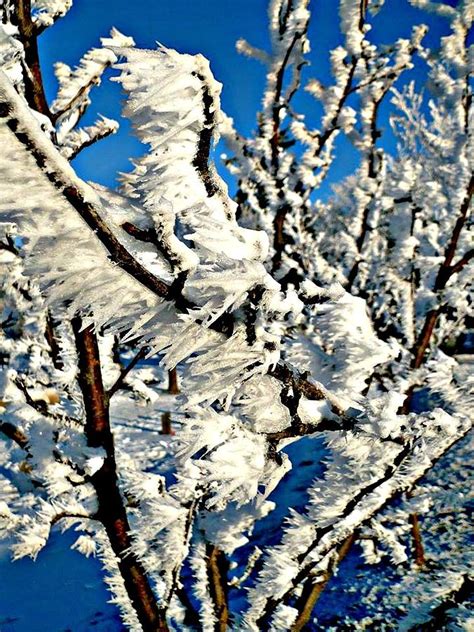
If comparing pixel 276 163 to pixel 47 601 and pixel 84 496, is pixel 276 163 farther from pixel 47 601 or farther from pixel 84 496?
pixel 47 601

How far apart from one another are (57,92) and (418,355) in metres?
2.39

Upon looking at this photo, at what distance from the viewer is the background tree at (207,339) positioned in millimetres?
578

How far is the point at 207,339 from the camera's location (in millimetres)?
659

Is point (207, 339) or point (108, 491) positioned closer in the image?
point (207, 339)

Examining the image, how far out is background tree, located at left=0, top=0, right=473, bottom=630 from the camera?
0.58 m

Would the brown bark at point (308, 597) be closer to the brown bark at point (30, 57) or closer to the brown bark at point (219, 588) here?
the brown bark at point (219, 588)

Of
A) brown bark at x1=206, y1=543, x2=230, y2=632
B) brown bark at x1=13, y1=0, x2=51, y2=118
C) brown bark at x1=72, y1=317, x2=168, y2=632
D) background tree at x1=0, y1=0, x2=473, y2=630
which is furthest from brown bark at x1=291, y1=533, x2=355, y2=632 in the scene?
brown bark at x1=13, y1=0, x2=51, y2=118

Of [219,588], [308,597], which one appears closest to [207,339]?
[308,597]

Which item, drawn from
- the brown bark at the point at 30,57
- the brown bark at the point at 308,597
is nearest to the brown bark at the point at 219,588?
the brown bark at the point at 308,597

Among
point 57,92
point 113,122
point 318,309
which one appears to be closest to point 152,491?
point 318,309

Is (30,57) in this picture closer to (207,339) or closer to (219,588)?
(207,339)

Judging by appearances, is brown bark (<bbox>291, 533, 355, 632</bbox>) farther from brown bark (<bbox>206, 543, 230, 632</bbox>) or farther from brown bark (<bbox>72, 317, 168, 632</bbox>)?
brown bark (<bbox>72, 317, 168, 632</bbox>)

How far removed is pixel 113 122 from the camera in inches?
63.9

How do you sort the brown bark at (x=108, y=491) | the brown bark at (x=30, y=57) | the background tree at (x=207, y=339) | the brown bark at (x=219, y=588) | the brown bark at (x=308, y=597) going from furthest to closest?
the brown bark at (x=219, y=588)
the brown bark at (x=308, y=597)
the brown bark at (x=108, y=491)
the brown bark at (x=30, y=57)
the background tree at (x=207, y=339)
